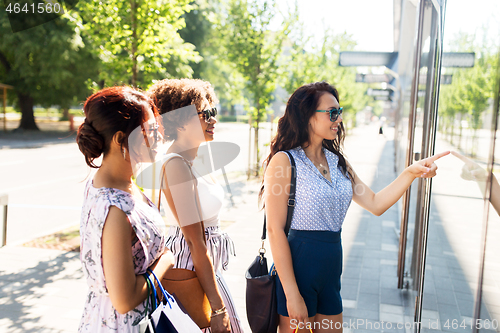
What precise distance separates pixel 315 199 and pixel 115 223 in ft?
3.29

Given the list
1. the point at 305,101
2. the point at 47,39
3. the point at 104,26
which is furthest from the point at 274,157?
the point at 47,39

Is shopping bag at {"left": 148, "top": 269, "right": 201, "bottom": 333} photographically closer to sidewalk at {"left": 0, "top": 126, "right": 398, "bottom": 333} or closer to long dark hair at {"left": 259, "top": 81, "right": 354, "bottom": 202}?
long dark hair at {"left": 259, "top": 81, "right": 354, "bottom": 202}

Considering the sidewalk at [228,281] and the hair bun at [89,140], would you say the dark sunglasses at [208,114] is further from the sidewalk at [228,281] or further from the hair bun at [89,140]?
the sidewalk at [228,281]

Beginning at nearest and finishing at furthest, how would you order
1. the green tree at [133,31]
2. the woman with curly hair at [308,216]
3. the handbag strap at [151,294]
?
the handbag strap at [151,294]
the woman with curly hair at [308,216]
the green tree at [133,31]

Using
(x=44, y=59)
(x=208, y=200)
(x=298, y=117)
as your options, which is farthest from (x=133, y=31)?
(x=44, y=59)

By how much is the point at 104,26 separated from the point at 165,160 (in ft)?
14.8

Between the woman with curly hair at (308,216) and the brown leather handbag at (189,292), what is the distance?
1.30 ft

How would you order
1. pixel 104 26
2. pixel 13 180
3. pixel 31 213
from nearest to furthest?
pixel 104 26
pixel 31 213
pixel 13 180

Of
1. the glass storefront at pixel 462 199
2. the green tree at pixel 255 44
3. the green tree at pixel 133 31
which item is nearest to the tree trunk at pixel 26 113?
the green tree at pixel 255 44

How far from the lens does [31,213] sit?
24.5 feet

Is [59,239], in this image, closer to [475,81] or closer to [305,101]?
[305,101]

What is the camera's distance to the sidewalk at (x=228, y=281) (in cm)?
375

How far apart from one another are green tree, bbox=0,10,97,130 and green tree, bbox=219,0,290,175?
12622 millimetres

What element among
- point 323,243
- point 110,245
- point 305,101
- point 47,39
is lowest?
point 323,243
